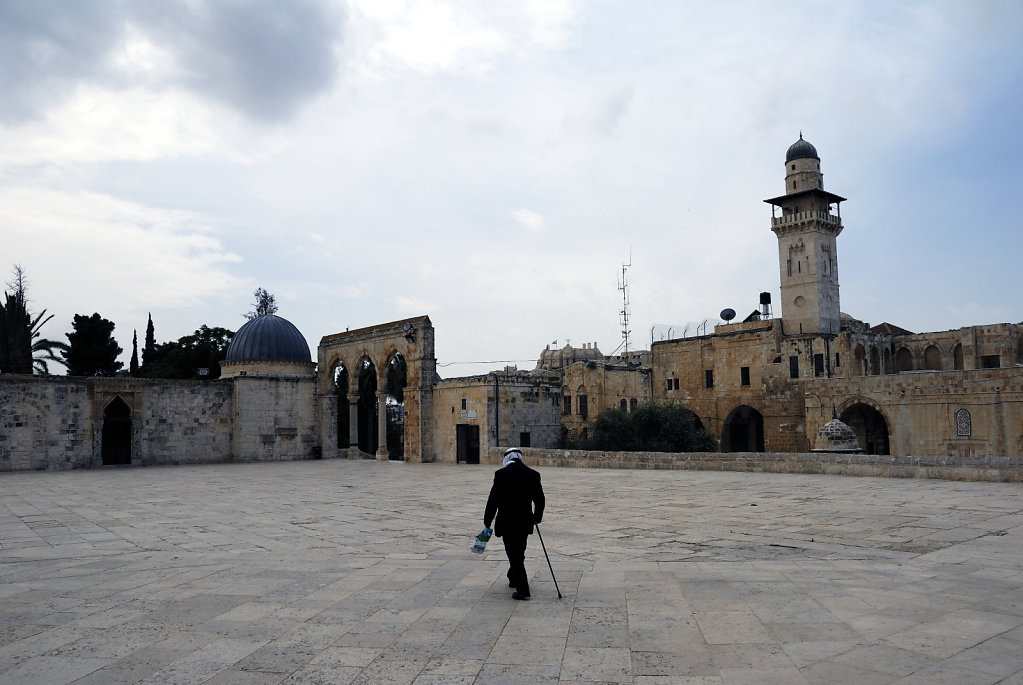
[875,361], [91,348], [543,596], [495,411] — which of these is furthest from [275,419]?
[875,361]

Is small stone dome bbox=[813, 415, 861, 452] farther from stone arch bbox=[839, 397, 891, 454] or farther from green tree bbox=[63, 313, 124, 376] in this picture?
green tree bbox=[63, 313, 124, 376]

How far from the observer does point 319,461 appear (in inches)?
1350

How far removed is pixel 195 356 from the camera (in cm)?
4703

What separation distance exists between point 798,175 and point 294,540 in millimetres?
46865

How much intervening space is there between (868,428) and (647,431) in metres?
11.9

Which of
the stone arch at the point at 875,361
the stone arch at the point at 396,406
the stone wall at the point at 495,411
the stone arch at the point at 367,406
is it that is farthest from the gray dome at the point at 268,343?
the stone arch at the point at 875,361

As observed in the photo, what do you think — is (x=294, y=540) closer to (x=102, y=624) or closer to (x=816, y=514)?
(x=102, y=624)

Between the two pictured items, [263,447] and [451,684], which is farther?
[263,447]

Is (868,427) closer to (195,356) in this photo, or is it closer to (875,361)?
(875,361)

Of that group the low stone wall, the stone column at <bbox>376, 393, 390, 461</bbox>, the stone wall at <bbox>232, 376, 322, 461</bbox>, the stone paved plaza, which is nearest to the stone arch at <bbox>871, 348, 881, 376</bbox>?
the low stone wall

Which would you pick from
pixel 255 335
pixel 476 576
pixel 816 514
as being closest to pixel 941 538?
pixel 816 514

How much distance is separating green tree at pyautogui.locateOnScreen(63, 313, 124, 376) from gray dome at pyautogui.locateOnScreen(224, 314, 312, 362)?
42.0 feet

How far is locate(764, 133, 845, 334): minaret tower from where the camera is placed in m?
48.3

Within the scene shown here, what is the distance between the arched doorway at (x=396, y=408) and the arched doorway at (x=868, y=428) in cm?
2446
